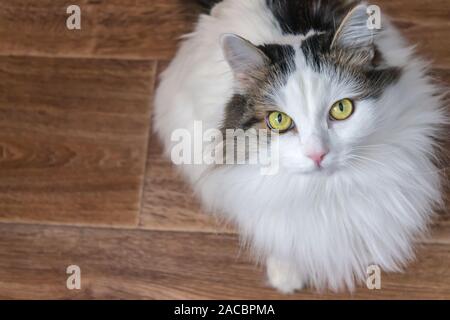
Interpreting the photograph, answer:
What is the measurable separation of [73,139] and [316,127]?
0.86 meters

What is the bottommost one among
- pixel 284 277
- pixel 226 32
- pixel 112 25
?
pixel 284 277

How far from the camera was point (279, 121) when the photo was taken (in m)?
0.89

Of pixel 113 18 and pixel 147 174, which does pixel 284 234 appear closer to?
pixel 147 174

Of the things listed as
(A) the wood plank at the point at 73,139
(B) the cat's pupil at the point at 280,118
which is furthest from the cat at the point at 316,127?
(A) the wood plank at the point at 73,139

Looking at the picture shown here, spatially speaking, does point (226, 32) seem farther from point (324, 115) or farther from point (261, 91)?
point (324, 115)

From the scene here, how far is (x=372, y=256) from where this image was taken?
1.17 metres

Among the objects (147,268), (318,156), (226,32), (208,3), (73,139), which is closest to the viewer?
(318,156)

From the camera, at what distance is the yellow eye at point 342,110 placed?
87 cm

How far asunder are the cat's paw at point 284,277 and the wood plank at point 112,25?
28.3 inches

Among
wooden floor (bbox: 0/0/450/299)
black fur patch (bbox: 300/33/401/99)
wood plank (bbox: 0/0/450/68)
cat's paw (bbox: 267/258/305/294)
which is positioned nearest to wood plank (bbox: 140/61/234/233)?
wooden floor (bbox: 0/0/450/299)

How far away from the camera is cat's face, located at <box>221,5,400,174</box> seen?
85 centimetres

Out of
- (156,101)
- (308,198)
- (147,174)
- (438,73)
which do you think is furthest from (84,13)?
(438,73)

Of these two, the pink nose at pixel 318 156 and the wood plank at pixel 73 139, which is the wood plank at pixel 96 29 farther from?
the pink nose at pixel 318 156

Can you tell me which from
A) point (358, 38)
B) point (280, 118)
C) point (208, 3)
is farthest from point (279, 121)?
point (208, 3)
